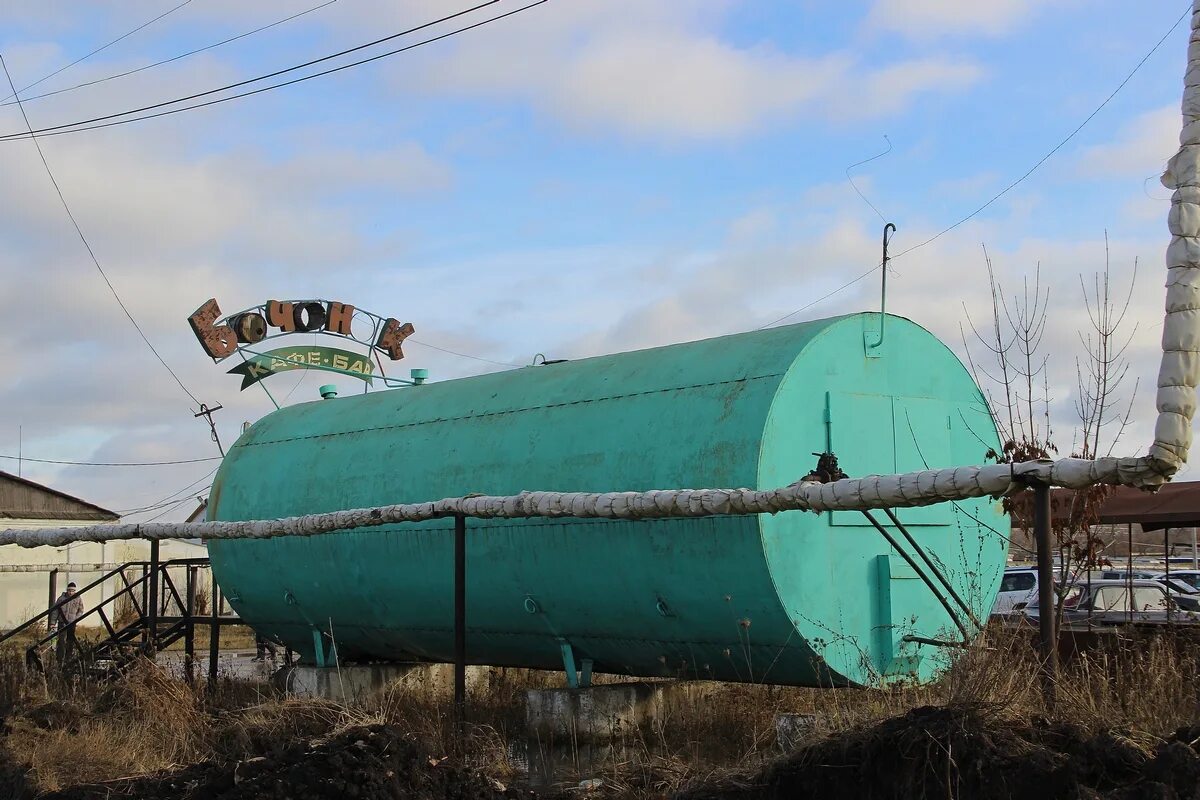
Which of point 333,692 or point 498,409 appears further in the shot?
point 333,692

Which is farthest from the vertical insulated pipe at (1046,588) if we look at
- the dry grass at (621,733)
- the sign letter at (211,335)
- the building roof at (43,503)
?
the building roof at (43,503)

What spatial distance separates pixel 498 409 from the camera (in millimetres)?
11828

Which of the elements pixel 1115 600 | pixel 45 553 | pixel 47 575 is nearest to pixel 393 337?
pixel 1115 600

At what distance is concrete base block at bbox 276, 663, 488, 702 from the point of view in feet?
43.4

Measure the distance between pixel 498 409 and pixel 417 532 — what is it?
1.35 m

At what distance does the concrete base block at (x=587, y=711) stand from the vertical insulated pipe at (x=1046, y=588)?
4.44 m

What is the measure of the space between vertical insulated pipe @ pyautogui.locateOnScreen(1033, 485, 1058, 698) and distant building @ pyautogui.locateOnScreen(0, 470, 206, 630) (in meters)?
30.9

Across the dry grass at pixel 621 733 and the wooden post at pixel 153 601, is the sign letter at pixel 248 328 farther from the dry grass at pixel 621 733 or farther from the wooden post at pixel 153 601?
the dry grass at pixel 621 733

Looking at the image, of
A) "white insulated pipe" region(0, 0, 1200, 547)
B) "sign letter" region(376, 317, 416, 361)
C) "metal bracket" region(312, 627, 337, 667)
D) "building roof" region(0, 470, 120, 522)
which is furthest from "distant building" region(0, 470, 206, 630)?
"white insulated pipe" region(0, 0, 1200, 547)

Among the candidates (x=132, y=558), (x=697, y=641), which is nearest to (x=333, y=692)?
(x=697, y=641)

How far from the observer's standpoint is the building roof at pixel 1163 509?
56.0 feet

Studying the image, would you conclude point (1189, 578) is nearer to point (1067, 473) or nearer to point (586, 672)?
point (586, 672)

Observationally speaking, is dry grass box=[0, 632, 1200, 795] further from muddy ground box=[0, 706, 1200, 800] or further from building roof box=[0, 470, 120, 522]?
building roof box=[0, 470, 120, 522]

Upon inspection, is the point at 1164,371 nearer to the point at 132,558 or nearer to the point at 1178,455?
the point at 1178,455
